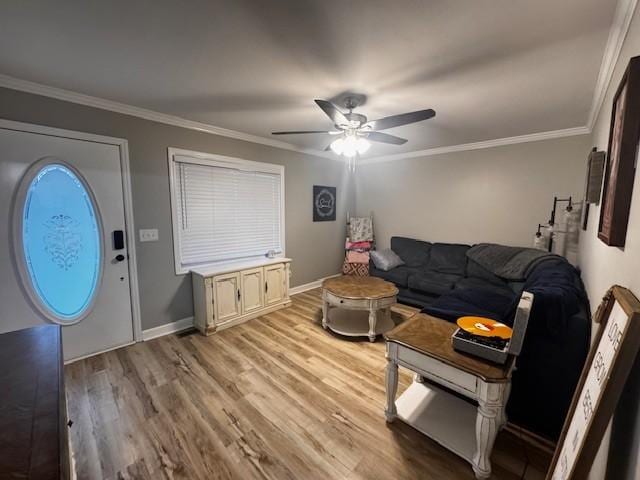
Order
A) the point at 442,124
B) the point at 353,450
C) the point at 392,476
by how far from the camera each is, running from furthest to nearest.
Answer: the point at 442,124 < the point at 353,450 < the point at 392,476

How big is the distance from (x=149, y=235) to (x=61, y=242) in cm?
→ 69

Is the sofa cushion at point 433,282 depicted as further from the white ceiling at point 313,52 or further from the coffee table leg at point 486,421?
the coffee table leg at point 486,421

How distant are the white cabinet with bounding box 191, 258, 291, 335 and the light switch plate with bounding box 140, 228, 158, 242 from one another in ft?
1.87

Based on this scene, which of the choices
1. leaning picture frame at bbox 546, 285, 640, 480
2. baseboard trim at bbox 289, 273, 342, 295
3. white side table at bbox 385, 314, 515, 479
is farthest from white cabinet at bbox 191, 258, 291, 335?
leaning picture frame at bbox 546, 285, 640, 480

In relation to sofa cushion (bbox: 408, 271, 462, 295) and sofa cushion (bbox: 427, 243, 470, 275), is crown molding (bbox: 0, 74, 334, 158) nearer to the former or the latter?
sofa cushion (bbox: 408, 271, 462, 295)

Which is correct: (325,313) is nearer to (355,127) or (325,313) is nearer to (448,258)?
(355,127)

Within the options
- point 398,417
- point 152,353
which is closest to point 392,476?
point 398,417

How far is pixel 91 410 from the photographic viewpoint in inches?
74.7

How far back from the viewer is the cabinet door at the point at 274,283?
362 centimetres

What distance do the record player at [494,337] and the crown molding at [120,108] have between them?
326cm

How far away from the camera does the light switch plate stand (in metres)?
2.81

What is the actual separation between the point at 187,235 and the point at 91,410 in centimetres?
181

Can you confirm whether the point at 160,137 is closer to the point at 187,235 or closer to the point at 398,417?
the point at 187,235

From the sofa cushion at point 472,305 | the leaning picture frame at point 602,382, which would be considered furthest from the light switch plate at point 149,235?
the leaning picture frame at point 602,382
